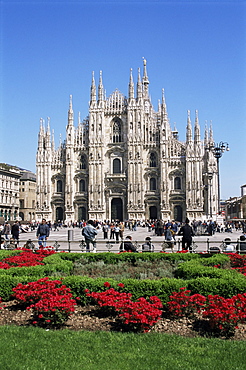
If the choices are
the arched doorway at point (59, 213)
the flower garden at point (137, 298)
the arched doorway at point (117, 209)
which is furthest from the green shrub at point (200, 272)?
the arched doorway at point (59, 213)

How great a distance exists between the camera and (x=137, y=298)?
885 centimetres

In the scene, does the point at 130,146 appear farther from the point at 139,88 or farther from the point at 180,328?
the point at 180,328

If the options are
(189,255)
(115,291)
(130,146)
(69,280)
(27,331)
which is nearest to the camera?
(27,331)

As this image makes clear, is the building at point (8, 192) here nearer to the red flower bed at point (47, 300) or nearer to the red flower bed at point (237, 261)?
the red flower bed at point (237, 261)

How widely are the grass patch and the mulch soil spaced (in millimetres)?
454

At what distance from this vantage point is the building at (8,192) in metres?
69.7

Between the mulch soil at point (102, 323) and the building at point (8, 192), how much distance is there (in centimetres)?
6166

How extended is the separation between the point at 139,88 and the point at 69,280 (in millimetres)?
49147

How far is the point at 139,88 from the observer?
55.8 metres

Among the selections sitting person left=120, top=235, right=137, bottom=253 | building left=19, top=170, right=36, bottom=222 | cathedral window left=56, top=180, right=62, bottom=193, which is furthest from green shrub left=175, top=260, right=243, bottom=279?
building left=19, top=170, right=36, bottom=222

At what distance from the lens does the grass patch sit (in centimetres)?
585

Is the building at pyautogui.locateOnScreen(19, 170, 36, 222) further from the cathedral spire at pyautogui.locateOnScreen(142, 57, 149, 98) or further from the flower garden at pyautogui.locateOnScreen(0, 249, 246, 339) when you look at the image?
the flower garden at pyautogui.locateOnScreen(0, 249, 246, 339)

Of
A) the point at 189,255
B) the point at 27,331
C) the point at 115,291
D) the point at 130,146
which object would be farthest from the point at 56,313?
the point at 130,146

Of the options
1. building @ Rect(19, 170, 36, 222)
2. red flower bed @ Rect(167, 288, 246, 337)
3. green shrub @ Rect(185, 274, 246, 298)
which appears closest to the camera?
red flower bed @ Rect(167, 288, 246, 337)
